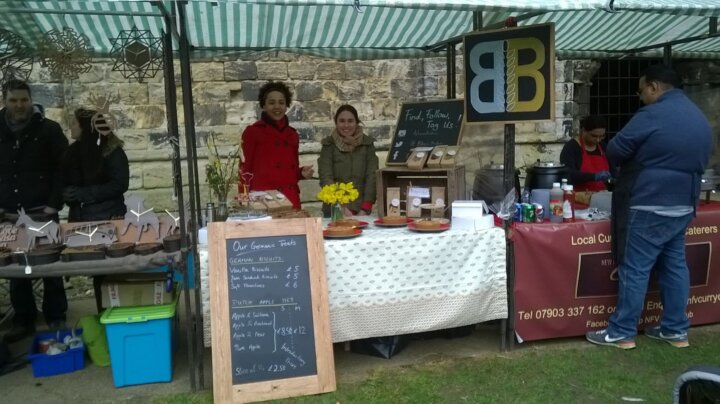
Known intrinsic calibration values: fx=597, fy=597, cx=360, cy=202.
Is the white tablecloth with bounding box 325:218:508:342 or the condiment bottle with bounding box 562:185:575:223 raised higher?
the condiment bottle with bounding box 562:185:575:223

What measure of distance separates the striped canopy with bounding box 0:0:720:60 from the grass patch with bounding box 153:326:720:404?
2.15 m

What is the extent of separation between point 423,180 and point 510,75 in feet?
3.27

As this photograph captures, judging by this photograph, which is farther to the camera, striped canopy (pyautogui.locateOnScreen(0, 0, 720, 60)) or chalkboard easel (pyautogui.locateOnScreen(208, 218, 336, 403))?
striped canopy (pyautogui.locateOnScreen(0, 0, 720, 60))

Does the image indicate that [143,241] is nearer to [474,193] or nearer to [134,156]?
[474,193]

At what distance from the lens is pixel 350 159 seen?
4.96 metres

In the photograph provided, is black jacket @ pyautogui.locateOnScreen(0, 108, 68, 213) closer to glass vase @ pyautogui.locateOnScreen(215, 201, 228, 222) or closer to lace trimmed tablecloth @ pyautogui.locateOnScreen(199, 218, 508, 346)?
glass vase @ pyautogui.locateOnScreen(215, 201, 228, 222)

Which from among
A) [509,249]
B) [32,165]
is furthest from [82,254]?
[509,249]

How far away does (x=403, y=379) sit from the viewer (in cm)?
359

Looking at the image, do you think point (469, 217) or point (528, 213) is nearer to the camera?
point (469, 217)

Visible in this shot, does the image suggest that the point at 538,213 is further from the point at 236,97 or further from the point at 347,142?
the point at 236,97

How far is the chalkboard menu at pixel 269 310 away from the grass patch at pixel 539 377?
24 centimetres

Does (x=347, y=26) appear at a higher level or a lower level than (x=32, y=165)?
higher

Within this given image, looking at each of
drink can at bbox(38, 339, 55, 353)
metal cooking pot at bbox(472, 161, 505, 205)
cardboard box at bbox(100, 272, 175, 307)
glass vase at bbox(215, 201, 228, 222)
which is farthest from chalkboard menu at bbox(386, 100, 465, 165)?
drink can at bbox(38, 339, 55, 353)

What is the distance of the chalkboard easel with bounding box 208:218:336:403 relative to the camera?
128 inches
